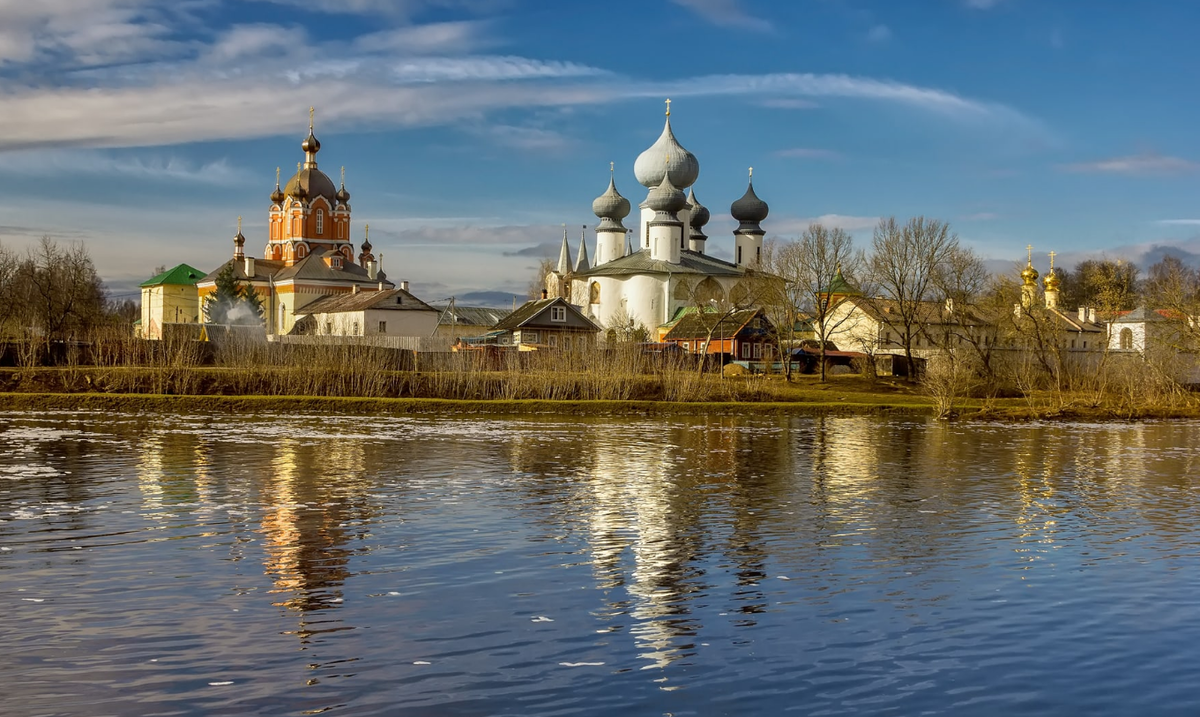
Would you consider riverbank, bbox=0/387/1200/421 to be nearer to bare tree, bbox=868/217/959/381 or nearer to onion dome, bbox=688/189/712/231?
bare tree, bbox=868/217/959/381

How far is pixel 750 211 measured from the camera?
87.7 meters

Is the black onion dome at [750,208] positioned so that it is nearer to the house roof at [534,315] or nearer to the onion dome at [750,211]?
the onion dome at [750,211]

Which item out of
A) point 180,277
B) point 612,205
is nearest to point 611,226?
point 612,205

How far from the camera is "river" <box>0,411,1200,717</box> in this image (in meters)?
8.61

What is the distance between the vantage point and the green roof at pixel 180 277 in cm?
10438

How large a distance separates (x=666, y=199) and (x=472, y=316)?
18249 millimetres

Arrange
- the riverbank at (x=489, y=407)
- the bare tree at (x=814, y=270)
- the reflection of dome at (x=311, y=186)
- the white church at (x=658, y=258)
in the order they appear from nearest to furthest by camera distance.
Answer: the riverbank at (x=489, y=407) < the bare tree at (x=814, y=270) < the white church at (x=658, y=258) < the reflection of dome at (x=311, y=186)

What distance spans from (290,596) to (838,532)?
6.93 meters

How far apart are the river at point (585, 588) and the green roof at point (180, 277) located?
8611 cm

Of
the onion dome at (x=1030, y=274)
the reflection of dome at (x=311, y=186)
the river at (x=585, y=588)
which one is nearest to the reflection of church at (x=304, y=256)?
the reflection of dome at (x=311, y=186)

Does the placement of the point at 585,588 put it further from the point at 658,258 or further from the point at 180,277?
the point at 180,277

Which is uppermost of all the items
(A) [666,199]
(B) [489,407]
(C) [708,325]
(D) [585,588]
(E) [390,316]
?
(A) [666,199]

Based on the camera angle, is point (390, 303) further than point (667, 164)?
No

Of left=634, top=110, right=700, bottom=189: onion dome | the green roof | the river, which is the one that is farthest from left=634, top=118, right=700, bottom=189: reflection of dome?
the river
